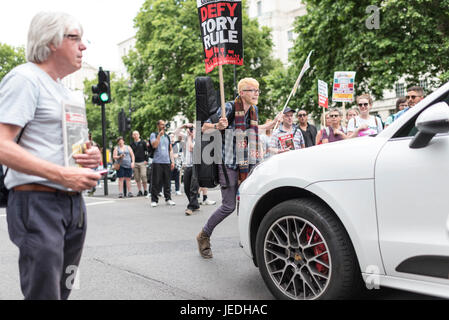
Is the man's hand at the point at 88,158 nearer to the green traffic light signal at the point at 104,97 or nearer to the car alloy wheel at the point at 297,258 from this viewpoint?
the car alloy wheel at the point at 297,258

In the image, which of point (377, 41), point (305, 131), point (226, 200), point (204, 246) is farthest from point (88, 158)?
point (377, 41)

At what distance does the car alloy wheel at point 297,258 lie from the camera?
3.25m

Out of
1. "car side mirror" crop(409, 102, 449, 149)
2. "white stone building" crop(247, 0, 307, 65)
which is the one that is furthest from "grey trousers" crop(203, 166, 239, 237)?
"white stone building" crop(247, 0, 307, 65)

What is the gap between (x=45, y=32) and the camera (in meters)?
2.06

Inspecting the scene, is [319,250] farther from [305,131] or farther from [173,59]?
[173,59]

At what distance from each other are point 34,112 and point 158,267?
311 centimetres

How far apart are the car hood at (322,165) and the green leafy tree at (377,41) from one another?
1637cm

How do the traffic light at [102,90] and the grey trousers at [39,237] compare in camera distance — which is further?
the traffic light at [102,90]

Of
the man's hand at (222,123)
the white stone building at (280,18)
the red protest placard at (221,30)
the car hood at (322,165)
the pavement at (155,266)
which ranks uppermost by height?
the white stone building at (280,18)

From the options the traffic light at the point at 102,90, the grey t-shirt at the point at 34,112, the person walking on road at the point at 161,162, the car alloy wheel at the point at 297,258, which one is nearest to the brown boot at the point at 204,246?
the car alloy wheel at the point at 297,258

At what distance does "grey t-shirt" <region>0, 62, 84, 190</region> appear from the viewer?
6.45 feet

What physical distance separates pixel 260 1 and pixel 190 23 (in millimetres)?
28891

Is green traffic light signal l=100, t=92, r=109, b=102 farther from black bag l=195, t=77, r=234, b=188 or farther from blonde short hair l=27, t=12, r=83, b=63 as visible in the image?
blonde short hair l=27, t=12, r=83, b=63

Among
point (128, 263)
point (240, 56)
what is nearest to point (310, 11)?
point (240, 56)
